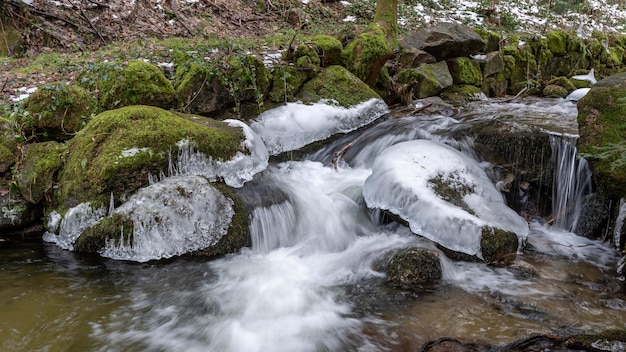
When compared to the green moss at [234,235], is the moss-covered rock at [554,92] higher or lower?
higher

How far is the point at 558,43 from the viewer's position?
12398 mm

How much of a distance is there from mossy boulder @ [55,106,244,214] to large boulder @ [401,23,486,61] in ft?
21.5

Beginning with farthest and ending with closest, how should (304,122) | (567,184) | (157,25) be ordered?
1. (157,25)
2. (304,122)
3. (567,184)

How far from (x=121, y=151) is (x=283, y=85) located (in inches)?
129

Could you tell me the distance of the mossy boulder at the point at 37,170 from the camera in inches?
175

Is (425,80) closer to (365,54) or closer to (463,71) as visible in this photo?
(463,71)

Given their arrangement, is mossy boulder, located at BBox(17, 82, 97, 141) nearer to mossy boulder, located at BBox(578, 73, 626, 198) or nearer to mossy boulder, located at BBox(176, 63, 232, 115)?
mossy boulder, located at BBox(176, 63, 232, 115)

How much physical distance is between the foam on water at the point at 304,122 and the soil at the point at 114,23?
8.75ft

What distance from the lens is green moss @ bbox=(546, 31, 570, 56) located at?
485 inches

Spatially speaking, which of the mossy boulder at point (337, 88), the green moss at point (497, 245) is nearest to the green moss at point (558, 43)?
the mossy boulder at point (337, 88)

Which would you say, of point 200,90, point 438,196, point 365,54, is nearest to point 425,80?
point 365,54

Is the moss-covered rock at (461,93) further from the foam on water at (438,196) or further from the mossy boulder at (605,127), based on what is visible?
the mossy boulder at (605,127)

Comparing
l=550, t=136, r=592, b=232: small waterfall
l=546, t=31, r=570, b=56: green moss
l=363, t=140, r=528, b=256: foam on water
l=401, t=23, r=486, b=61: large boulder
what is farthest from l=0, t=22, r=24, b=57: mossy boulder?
l=546, t=31, r=570, b=56: green moss

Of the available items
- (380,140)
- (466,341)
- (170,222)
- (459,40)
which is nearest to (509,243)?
(466,341)
